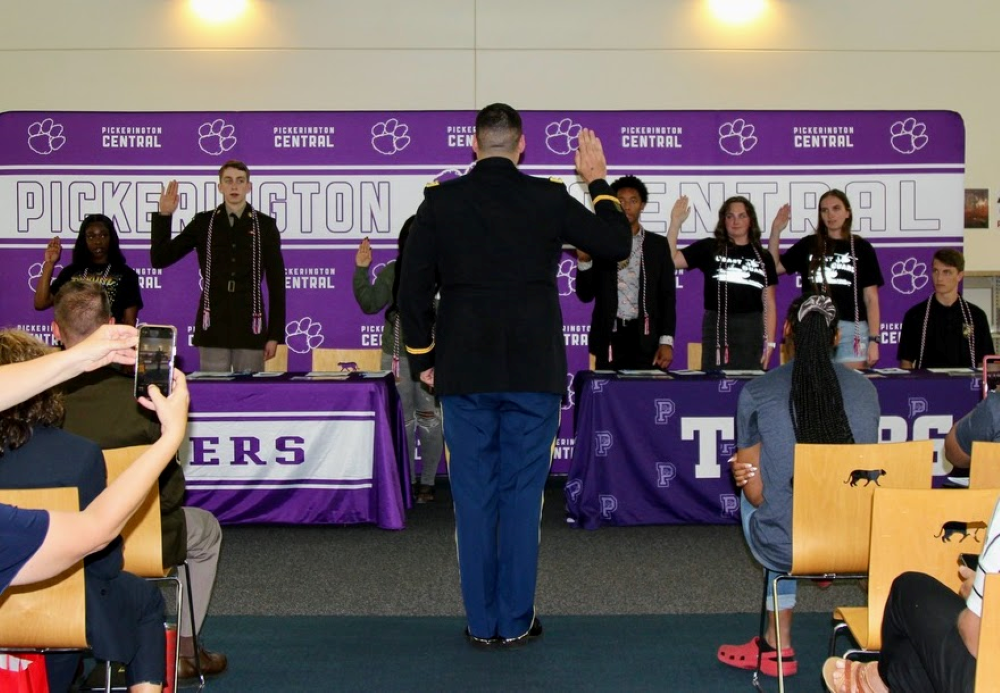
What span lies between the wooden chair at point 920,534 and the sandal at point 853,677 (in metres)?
0.05

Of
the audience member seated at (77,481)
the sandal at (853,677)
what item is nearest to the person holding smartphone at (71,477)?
the audience member seated at (77,481)

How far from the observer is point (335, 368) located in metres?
6.05

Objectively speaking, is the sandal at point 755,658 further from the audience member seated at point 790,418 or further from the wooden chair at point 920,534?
the wooden chair at point 920,534

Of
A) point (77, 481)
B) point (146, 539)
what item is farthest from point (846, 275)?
point (77, 481)

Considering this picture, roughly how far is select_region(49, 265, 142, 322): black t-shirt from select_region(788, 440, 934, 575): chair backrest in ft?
13.9

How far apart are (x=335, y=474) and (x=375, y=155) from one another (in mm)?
2471

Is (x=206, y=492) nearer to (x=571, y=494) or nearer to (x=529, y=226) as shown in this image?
(x=571, y=494)

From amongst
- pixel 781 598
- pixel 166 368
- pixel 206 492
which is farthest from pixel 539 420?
pixel 206 492

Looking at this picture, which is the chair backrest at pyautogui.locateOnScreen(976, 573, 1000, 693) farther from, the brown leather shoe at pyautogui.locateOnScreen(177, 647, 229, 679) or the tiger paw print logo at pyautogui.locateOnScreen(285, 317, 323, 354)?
the tiger paw print logo at pyautogui.locateOnScreen(285, 317, 323, 354)

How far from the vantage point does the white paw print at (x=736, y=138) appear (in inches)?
258

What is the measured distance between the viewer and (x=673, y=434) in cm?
481

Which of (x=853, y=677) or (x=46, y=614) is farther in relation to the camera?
(x=853, y=677)

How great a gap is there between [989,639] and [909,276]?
210 inches

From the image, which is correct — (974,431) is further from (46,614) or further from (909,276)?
(909,276)
